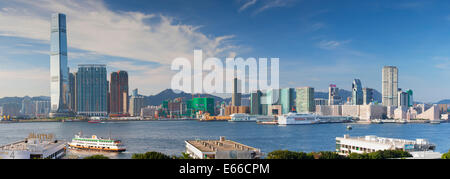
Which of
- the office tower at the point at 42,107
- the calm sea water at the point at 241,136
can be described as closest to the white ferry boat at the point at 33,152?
the calm sea water at the point at 241,136

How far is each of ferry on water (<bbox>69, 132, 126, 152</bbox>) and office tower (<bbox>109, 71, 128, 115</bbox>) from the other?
55066mm

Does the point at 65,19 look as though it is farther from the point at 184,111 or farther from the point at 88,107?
the point at 184,111

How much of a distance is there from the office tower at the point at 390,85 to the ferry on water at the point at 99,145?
64.1 m

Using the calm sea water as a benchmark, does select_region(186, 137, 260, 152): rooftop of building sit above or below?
above

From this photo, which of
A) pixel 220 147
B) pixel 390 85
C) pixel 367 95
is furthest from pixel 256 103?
pixel 220 147

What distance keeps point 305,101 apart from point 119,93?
33806 mm

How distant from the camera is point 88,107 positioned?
68750 millimetres

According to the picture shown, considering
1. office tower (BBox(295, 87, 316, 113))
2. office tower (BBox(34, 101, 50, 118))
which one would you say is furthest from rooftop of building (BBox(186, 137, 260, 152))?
office tower (BBox(34, 101, 50, 118))

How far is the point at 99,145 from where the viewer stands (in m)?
16.0

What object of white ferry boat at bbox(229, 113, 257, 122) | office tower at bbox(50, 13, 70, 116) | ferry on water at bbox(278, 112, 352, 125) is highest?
office tower at bbox(50, 13, 70, 116)

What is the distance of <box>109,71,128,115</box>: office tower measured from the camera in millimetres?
71312

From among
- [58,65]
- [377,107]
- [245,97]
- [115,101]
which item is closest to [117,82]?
[115,101]

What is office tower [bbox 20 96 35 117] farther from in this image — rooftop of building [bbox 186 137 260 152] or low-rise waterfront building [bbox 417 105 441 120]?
rooftop of building [bbox 186 137 260 152]
